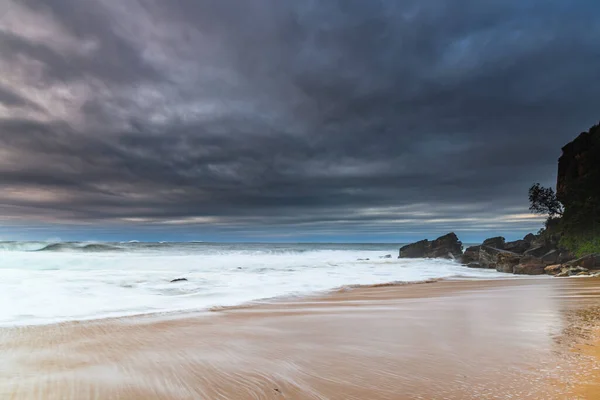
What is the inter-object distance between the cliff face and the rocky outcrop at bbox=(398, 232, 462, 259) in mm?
15806

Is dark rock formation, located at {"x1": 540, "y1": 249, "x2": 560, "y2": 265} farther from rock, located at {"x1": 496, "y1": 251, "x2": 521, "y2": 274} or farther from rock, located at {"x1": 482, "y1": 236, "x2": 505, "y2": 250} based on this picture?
rock, located at {"x1": 482, "y1": 236, "x2": 505, "y2": 250}

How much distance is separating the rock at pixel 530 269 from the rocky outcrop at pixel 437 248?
64.0 feet

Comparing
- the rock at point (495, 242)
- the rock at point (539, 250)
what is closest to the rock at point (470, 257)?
the rock at point (495, 242)

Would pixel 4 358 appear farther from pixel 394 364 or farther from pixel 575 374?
pixel 575 374

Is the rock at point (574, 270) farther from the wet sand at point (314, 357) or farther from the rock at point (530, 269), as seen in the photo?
the wet sand at point (314, 357)

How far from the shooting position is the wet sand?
2633 mm

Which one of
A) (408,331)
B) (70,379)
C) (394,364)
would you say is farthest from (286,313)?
(70,379)

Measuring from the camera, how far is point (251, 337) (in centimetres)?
459

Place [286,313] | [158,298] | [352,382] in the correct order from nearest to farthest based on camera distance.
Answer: [352,382] → [286,313] → [158,298]

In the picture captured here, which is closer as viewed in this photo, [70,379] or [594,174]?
[70,379]

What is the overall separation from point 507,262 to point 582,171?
306 inches

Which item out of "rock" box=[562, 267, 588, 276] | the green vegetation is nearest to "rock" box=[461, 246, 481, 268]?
the green vegetation

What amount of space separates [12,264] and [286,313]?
28.8 metres

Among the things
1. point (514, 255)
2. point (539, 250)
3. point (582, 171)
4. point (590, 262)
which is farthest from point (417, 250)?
point (590, 262)
